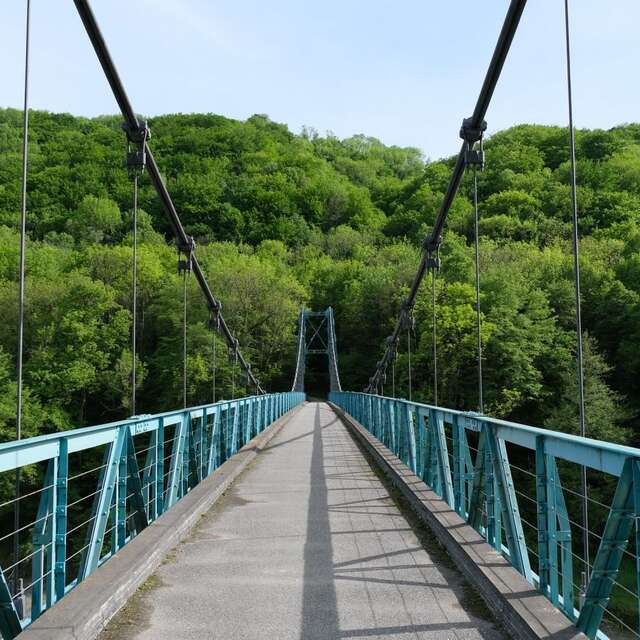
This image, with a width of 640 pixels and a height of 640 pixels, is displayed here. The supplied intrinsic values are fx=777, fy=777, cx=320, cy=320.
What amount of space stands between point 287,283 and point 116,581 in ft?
155

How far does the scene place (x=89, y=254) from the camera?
146 feet

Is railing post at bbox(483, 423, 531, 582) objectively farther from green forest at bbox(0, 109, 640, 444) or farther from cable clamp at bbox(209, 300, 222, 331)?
green forest at bbox(0, 109, 640, 444)

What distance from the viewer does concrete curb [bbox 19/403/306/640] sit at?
8.73ft

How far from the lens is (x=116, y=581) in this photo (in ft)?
10.8

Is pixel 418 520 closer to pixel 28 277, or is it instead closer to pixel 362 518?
pixel 362 518

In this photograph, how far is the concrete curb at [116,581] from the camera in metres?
2.66

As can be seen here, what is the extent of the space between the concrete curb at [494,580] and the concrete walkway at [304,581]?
0.29 feet

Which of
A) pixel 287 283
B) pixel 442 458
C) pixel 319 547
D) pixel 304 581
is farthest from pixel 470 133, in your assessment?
pixel 287 283

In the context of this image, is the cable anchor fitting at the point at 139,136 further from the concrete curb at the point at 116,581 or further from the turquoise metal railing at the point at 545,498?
the turquoise metal railing at the point at 545,498

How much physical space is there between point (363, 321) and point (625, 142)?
67.6 feet

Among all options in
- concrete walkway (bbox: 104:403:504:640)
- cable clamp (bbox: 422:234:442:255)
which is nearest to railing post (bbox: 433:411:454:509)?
concrete walkway (bbox: 104:403:504:640)

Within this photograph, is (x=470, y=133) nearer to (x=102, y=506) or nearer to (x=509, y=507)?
(x=509, y=507)

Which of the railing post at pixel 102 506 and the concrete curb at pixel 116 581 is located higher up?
the railing post at pixel 102 506

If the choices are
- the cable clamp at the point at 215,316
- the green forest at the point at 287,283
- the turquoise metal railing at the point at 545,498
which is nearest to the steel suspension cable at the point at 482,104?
the turquoise metal railing at the point at 545,498
